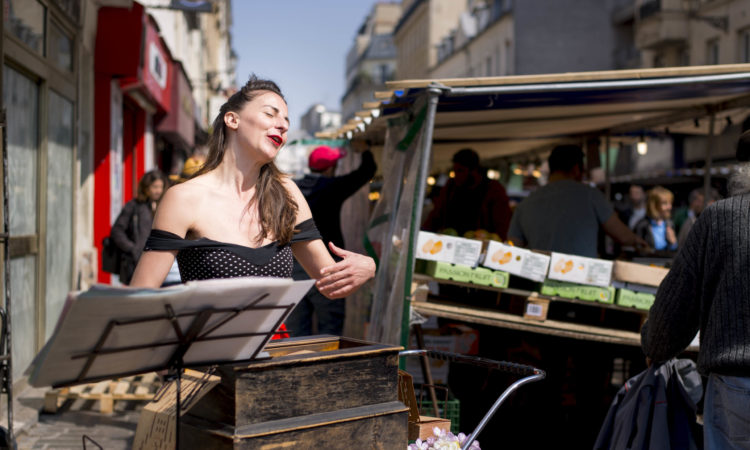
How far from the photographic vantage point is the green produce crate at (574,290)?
5.79 meters

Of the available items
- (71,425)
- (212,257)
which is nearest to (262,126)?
(212,257)

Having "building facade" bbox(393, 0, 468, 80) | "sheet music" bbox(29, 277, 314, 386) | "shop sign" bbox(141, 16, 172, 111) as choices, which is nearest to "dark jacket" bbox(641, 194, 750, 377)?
"sheet music" bbox(29, 277, 314, 386)

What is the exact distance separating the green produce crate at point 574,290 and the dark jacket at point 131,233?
12.6ft

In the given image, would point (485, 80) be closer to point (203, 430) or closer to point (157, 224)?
point (157, 224)

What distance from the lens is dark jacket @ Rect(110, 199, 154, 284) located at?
317 inches

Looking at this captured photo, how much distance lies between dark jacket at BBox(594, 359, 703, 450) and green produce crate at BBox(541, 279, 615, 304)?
174cm

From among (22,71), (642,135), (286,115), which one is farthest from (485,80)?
(642,135)

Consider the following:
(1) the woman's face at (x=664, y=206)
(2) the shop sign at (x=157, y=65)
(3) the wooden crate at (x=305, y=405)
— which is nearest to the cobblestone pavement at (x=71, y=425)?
(3) the wooden crate at (x=305, y=405)

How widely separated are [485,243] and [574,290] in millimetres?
640

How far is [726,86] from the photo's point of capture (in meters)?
6.10

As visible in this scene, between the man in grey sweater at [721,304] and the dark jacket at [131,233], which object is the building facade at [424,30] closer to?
the dark jacket at [131,233]

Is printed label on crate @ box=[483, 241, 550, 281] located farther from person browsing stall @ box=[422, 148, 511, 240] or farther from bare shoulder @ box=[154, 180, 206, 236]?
bare shoulder @ box=[154, 180, 206, 236]

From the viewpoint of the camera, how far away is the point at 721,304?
324 cm

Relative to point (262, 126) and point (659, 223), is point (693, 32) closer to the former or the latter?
point (659, 223)
